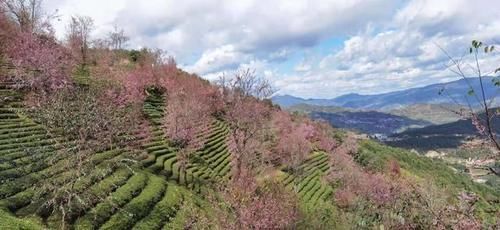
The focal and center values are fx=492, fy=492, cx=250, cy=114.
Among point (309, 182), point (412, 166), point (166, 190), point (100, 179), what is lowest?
point (412, 166)

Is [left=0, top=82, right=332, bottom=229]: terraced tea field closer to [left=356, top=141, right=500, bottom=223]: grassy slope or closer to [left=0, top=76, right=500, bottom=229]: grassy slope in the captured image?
[left=0, top=76, right=500, bottom=229]: grassy slope

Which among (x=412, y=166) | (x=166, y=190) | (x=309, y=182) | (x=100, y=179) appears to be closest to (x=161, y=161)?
(x=166, y=190)

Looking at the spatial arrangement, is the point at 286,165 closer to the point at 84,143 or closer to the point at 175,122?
the point at 175,122

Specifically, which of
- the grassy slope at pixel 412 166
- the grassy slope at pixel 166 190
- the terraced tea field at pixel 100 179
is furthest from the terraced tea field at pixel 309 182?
the grassy slope at pixel 412 166

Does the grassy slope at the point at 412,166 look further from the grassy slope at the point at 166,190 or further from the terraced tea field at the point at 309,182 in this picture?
the terraced tea field at the point at 309,182

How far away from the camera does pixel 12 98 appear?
50688 millimetres

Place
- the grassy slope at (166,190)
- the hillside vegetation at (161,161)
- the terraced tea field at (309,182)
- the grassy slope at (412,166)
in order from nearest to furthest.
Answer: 1. the grassy slope at (166,190)
2. the hillside vegetation at (161,161)
3. the terraced tea field at (309,182)
4. the grassy slope at (412,166)

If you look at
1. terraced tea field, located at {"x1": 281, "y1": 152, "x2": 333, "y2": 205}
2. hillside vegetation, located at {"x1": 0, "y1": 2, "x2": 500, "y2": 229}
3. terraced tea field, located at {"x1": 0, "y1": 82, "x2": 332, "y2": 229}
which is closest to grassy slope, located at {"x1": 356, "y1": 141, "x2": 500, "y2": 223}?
hillside vegetation, located at {"x1": 0, "y1": 2, "x2": 500, "y2": 229}

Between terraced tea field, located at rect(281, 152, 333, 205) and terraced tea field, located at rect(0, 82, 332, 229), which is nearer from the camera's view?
terraced tea field, located at rect(0, 82, 332, 229)

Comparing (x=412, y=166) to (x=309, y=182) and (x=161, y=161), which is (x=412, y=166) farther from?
(x=161, y=161)

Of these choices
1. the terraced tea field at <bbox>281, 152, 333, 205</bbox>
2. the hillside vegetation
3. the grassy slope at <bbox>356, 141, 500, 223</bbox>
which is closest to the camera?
the hillside vegetation

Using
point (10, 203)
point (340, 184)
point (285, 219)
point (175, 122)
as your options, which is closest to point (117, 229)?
point (10, 203)

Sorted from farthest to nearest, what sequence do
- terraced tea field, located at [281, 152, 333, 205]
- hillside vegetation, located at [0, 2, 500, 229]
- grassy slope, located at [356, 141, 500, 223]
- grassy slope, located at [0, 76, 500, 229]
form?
grassy slope, located at [356, 141, 500, 223], terraced tea field, located at [281, 152, 333, 205], hillside vegetation, located at [0, 2, 500, 229], grassy slope, located at [0, 76, 500, 229]

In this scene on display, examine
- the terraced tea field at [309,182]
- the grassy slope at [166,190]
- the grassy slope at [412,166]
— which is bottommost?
the grassy slope at [412,166]
